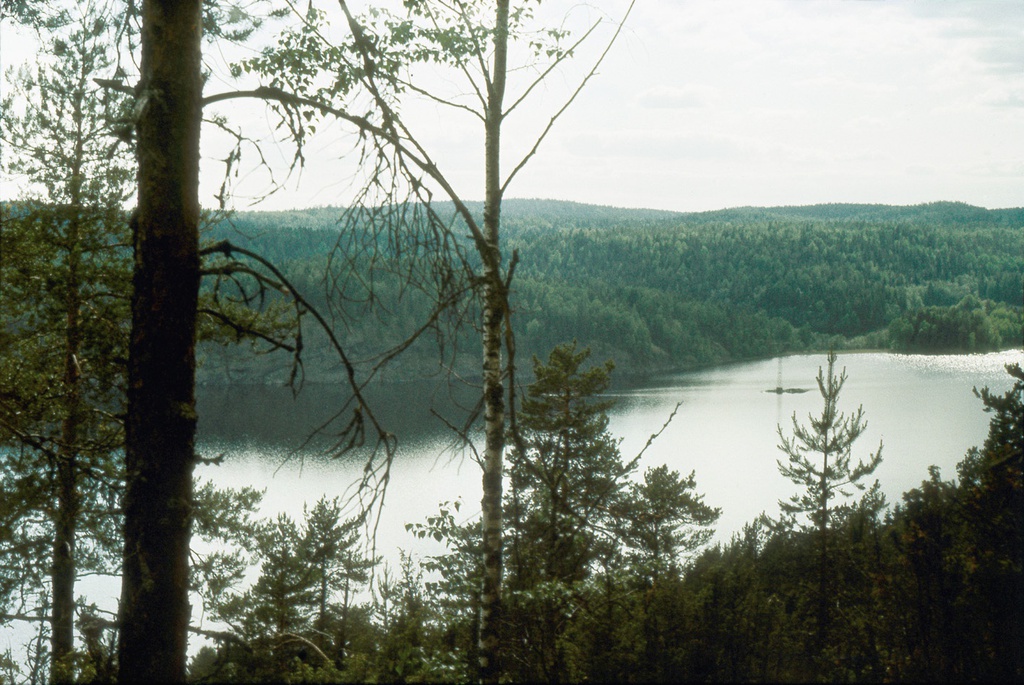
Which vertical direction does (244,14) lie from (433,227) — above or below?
above

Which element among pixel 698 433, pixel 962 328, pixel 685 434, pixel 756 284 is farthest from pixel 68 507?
pixel 756 284

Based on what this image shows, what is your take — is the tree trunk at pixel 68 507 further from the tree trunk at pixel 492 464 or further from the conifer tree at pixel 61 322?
the tree trunk at pixel 492 464

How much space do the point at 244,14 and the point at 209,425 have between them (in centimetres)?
4610

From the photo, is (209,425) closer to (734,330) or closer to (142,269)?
(142,269)

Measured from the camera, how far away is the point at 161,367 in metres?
2.13

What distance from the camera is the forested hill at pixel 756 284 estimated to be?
55062mm

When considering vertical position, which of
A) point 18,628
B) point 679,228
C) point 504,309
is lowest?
point 18,628

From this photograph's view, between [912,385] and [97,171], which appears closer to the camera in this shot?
[97,171]

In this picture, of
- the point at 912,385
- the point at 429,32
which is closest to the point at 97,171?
the point at 429,32

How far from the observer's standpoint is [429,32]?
205 inches

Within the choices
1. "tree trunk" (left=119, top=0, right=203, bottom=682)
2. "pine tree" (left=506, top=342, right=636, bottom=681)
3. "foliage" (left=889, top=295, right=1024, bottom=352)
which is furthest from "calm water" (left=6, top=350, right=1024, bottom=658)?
"tree trunk" (left=119, top=0, right=203, bottom=682)

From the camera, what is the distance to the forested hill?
5506 cm

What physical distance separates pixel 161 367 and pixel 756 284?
125 m

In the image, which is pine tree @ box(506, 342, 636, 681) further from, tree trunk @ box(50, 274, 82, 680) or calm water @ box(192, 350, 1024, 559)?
calm water @ box(192, 350, 1024, 559)
